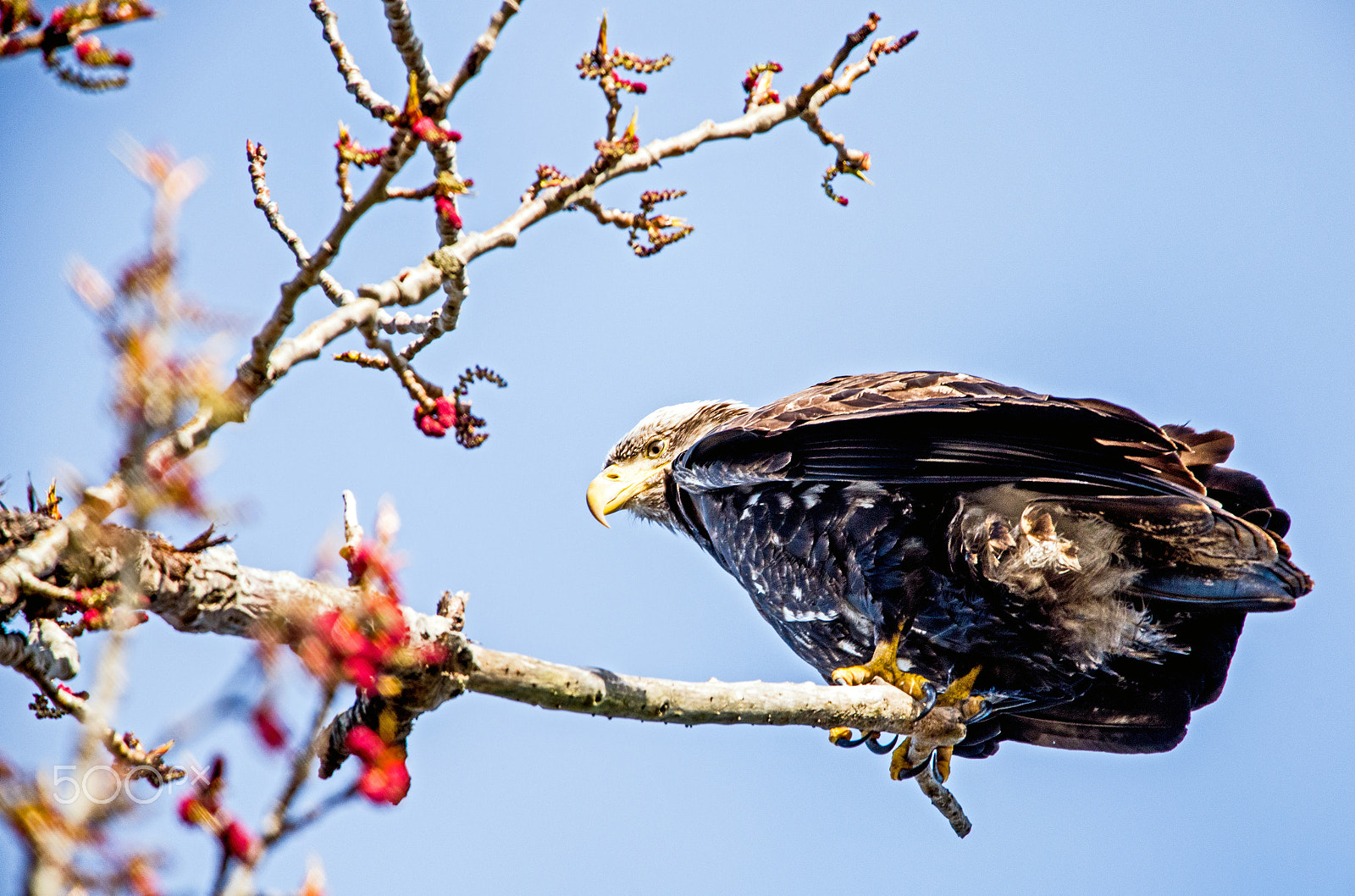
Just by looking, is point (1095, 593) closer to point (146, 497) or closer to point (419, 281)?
point (419, 281)

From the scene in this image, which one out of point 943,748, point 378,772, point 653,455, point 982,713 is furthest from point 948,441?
point 378,772

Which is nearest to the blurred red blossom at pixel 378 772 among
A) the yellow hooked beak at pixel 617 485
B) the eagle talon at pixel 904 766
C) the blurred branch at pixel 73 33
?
the blurred branch at pixel 73 33

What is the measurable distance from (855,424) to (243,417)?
109 inches

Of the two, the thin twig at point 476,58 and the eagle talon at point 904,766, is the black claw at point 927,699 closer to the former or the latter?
the eagle talon at point 904,766

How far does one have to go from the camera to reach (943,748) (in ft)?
15.7

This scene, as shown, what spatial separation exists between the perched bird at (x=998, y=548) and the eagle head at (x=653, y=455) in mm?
777

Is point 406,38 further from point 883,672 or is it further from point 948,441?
point 883,672

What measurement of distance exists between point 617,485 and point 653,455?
306mm

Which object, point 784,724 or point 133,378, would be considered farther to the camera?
point 784,724

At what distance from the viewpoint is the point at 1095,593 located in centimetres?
423

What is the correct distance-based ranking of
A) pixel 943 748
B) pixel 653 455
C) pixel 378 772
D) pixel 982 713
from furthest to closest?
1. pixel 653 455
2. pixel 943 748
3. pixel 982 713
4. pixel 378 772

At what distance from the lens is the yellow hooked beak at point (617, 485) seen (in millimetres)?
5703

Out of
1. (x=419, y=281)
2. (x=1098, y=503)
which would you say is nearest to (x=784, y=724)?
(x=1098, y=503)

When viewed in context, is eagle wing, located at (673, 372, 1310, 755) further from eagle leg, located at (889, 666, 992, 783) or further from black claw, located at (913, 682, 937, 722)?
eagle leg, located at (889, 666, 992, 783)
